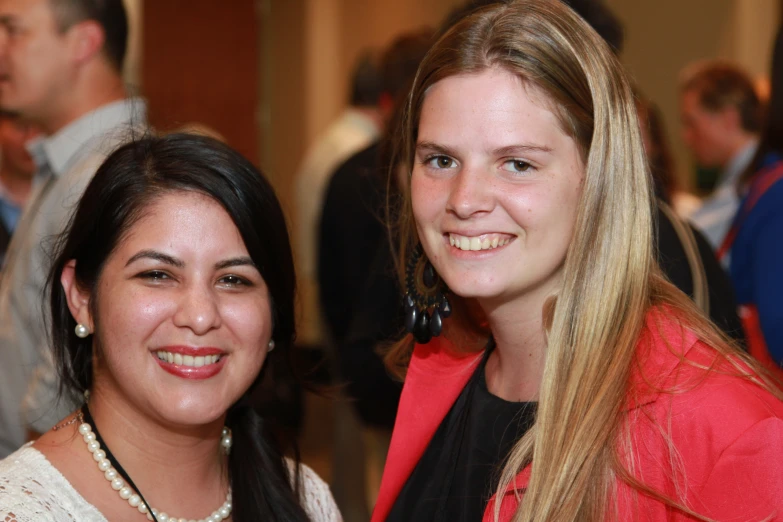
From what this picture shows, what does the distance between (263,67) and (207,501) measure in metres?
5.81

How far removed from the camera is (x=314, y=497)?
2.19 meters

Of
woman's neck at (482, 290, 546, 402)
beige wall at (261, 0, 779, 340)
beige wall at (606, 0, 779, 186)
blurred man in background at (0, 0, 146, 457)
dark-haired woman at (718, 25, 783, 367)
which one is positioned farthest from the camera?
beige wall at (261, 0, 779, 340)

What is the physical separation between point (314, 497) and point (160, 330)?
0.57 meters

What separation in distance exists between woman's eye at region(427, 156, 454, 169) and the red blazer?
16.7 inches

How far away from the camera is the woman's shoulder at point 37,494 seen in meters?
1.70

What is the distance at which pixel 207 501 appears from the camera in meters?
2.01

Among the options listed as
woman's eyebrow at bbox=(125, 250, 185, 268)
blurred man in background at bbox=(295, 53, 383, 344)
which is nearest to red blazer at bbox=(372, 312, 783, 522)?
woman's eyebrow at bbox=(125, 250, 185, 268)

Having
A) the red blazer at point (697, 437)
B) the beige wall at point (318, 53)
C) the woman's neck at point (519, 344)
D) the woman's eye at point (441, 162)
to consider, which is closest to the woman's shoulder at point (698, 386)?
the red blazer at point (697, 437)

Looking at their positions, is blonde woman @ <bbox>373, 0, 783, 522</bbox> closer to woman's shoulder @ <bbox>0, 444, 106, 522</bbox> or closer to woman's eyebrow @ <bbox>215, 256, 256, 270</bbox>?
woman's eyebrow @ <bbox>215, 256, 256, 270</bbox>

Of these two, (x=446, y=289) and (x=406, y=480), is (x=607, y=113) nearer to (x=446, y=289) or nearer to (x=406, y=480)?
(x=446, y=289)

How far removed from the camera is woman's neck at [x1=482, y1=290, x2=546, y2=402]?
1.79 meters

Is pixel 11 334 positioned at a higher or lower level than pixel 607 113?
lower

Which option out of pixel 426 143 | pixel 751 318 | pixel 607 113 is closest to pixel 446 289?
pixel 426 143

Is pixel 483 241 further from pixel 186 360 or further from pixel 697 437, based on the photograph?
pixel 186 360
